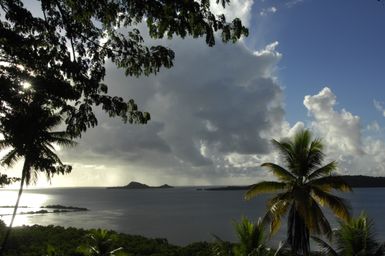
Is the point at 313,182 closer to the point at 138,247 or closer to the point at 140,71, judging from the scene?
the point at 140,71

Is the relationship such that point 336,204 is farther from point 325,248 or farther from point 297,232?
point 325,248

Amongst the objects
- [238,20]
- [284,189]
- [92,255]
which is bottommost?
[92,255]

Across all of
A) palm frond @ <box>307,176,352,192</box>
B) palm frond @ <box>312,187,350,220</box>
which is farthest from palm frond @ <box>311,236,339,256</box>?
palm frond @ <box>307,176,352,192</box>

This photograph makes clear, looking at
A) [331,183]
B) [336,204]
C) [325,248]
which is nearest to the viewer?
[336,204]

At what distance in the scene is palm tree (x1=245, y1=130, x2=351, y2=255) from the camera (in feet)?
56.6

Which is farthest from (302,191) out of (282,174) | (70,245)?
(70,245)

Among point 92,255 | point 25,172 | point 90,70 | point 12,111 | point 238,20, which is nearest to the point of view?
point 238,20

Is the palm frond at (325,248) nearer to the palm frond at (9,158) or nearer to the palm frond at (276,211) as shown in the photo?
the palm frond at (276,211)

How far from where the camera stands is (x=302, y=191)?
57.9 feet

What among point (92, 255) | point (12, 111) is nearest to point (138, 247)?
point (92, 255)

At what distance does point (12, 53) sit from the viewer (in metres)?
11.0

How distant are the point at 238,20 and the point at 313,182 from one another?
1084 centimetres

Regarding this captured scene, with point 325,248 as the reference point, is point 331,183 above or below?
above

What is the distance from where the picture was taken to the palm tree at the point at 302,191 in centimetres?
1725
